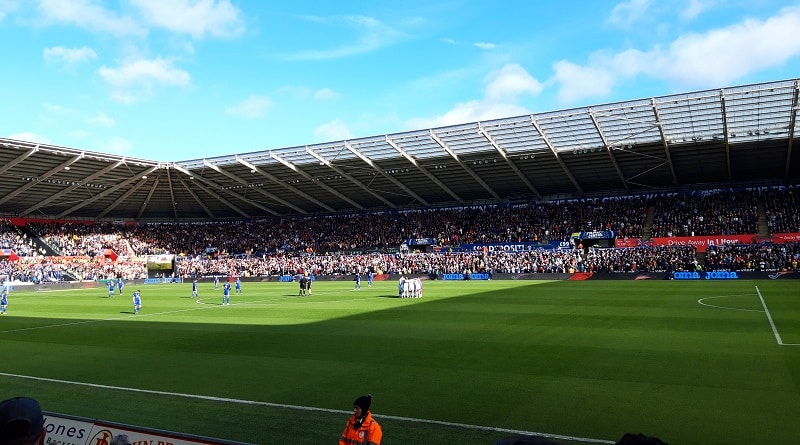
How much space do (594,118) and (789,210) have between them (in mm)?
23255

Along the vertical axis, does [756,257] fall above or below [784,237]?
below

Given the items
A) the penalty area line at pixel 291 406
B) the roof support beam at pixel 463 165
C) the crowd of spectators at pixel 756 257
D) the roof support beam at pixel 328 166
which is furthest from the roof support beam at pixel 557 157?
the penalty area line at pixel 291 406

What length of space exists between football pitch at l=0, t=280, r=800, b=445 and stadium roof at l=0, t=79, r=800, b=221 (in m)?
21.7

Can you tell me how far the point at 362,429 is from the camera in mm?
6500

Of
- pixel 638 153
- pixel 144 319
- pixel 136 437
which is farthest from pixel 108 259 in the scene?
pixel 136 437

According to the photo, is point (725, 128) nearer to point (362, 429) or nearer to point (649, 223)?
point (649, 223)

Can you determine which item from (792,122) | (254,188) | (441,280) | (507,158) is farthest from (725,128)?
(254,188)

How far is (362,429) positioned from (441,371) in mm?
6516

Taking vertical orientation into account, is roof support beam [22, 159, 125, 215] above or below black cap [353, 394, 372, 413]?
above

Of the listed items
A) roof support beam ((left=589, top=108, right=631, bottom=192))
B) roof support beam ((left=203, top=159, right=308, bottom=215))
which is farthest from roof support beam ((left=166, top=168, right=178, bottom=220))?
roof support beam ((left=589, top=108, right=631, bottom=192))

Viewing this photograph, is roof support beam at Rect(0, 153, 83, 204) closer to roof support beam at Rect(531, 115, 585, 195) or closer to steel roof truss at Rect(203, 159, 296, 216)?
steel roof truss at Rect(203, 159, 296, 216)

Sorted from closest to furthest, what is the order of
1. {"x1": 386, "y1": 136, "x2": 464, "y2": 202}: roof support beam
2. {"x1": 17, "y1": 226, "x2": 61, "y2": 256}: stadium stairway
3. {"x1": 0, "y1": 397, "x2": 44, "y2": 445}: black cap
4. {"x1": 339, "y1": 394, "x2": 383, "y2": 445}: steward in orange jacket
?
1. {"x1": 0, "y1": 397, "x2": 44, "y2": 445}: black cap
2. {"x1": 339, "y1": 394, "x2": 383, "y2": 445}: steward in orange jacket
3. {"x1": 386, "y1": 136, "x2": 464, "y2": 202}: roof support beam
4. {"x1": 17, "y1": 226, "x2": 61, "y2": 256}: stadium stairway

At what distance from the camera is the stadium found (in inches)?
400

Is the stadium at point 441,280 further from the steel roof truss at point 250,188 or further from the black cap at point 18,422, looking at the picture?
the black cap at point 18,422
